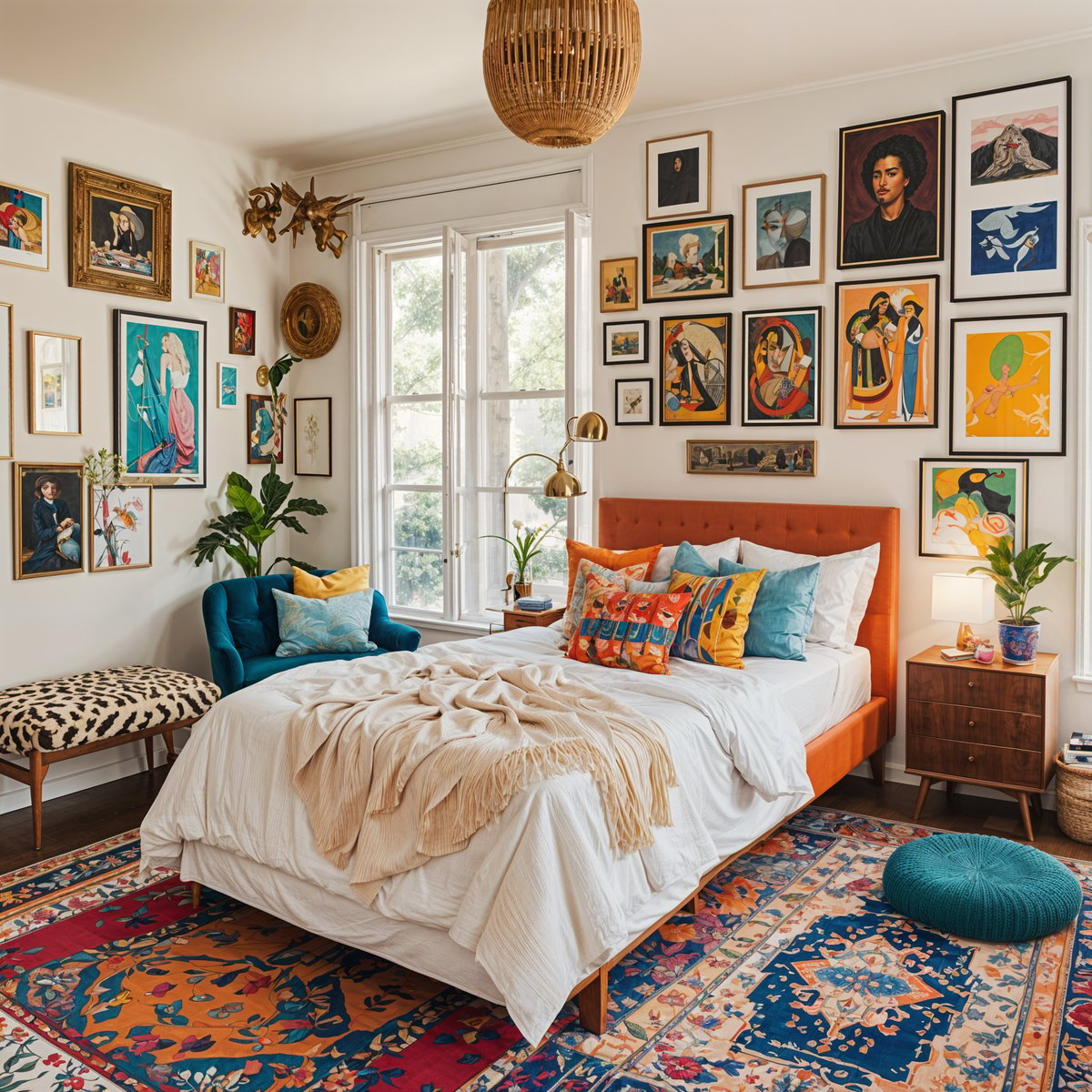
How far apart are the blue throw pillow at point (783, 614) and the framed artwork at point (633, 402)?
119 cm

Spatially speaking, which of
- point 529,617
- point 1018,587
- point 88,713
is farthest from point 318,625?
point 1018,587

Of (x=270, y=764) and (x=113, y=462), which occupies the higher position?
(x=113, y=462)

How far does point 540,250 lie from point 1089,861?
3.68m

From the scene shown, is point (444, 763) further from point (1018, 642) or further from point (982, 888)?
point (1018, 642)

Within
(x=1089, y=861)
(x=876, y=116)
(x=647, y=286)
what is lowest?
(x=1089, y=861)

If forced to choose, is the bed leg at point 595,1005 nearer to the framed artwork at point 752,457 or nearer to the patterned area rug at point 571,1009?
the patterned area rug at point 571,1009

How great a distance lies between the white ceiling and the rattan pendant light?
1322 mm

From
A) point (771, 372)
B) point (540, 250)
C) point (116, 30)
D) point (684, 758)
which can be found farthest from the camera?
point (540, 250)

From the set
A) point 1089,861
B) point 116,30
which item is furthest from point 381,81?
point 1089,861

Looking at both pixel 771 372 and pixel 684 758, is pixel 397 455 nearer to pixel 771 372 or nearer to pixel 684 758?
pixel 771 372

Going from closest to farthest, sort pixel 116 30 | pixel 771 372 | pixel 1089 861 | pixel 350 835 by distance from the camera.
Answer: pixel 350 835
pixel 1089 861
pixel 116 30
pixel 771 372

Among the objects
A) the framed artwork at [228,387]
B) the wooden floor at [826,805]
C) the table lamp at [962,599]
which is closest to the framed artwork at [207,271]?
the framed artwork at [228,387]

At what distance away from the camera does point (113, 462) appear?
4750 mm

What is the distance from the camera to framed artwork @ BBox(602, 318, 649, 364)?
484cm
